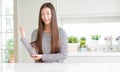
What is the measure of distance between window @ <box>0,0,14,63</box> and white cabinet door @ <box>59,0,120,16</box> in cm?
95

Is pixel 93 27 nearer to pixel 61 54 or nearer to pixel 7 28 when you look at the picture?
pixel 7 28

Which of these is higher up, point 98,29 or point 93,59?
point 98,29

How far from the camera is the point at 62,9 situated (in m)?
3.42

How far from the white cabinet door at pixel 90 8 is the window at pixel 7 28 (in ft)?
3.12

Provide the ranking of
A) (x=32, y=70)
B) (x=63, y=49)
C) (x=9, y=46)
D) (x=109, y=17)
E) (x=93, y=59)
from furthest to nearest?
1. (x=9, y=46)
2. (x=109, y=17)
3. (x=93, y=59)
4. (x=63, y=49)
5. (x=32, y=70)

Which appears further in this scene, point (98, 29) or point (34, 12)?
point (98, 29)

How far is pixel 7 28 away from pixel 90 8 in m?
1.49

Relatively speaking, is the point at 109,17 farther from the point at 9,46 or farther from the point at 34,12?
the point at 9,46

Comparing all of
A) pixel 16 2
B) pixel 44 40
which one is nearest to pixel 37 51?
pixel 44 40

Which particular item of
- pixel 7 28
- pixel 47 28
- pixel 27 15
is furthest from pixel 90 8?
pixel 47 28

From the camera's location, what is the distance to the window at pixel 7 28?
3750 millimetres

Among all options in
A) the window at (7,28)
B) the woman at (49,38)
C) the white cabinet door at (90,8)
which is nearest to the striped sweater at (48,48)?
the woman at (49,38)

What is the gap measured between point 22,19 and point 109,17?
A: 142 centimetres

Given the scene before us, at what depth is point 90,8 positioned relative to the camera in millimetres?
3371
